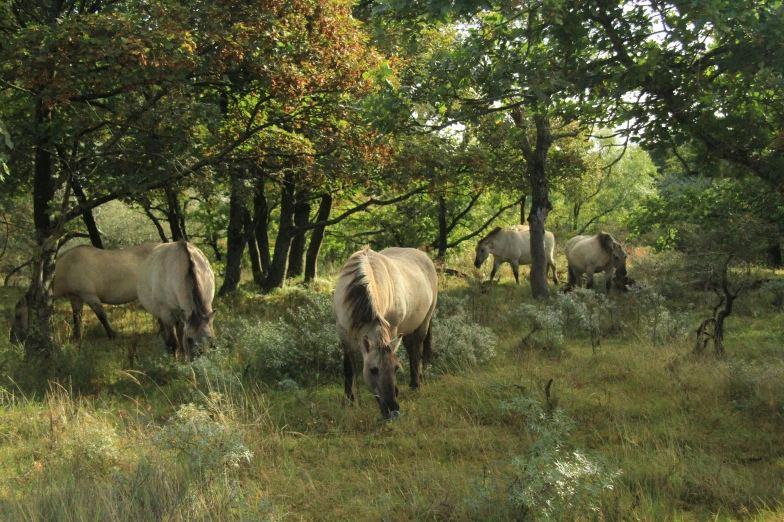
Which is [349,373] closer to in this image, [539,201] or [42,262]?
[42,262]

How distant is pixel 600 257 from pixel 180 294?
11.1 metres

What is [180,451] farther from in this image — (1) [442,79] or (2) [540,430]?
(1) [442,79]

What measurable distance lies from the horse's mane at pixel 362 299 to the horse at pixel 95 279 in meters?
7.00

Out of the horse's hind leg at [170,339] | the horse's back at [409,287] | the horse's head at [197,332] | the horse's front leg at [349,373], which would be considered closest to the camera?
the horse's front leg at [349,373]

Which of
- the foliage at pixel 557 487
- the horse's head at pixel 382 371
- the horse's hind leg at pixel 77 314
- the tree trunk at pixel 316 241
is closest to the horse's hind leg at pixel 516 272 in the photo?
the tree trunk at pixel 316 241

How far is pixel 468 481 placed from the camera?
4.84 metres

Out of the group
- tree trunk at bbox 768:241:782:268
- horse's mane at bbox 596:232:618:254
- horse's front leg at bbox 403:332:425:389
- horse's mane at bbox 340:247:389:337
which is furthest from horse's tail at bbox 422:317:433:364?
tree trunk at bbox 768:241:782:268

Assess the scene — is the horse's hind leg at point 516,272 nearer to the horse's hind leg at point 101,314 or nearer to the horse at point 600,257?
the horse at point 600,257

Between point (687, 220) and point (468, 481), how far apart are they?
1322 centimetres

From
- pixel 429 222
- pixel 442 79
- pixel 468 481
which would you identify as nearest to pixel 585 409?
pixel 468 481

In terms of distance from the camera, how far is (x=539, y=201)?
14.0 metres

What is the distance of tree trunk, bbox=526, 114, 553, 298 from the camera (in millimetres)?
13195

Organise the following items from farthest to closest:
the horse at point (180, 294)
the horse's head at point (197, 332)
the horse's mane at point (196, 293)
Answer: the horse's mane at point (196, 293) → the horse at point (180, 294) → the horse's head at point (197, 332)

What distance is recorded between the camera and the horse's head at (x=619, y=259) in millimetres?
15922
